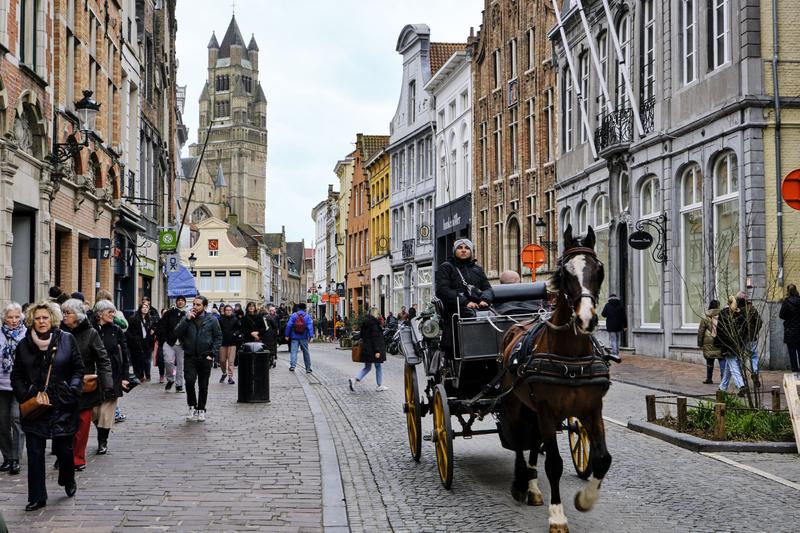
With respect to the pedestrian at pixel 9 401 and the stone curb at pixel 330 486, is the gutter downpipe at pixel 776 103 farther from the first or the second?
the pedestrian at pixel 9 401

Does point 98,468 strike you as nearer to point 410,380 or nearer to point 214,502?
point 214,502

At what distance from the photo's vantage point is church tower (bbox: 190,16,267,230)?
553 feet

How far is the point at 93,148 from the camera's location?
26.3 m

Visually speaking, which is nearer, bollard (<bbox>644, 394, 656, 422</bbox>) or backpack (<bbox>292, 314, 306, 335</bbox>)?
bollard (<bbox>644, 394, 656, 422</bbox>)

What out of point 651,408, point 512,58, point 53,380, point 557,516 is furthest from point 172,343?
point 512,58

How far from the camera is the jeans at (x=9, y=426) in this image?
9602 mm

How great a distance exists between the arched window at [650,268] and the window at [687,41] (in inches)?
122

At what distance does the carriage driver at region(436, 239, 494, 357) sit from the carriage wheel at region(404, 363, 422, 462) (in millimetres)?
648

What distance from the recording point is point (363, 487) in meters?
8.82

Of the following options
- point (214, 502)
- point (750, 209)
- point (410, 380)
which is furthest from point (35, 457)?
point (750, 209)

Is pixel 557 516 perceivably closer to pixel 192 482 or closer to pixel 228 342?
pixel 192 482

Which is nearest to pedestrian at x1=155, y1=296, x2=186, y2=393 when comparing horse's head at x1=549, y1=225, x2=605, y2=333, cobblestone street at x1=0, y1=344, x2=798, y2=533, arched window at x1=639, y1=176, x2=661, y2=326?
cobblestone street at x1=0, y1=344, x2=798, y2=533

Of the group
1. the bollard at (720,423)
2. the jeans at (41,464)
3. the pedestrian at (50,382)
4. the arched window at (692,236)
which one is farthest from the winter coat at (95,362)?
the arched window at (692,236)

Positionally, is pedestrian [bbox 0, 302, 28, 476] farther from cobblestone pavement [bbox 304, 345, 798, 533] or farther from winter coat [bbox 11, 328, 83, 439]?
cobblestone pavement [bbox 304, 345, 798, 533]
